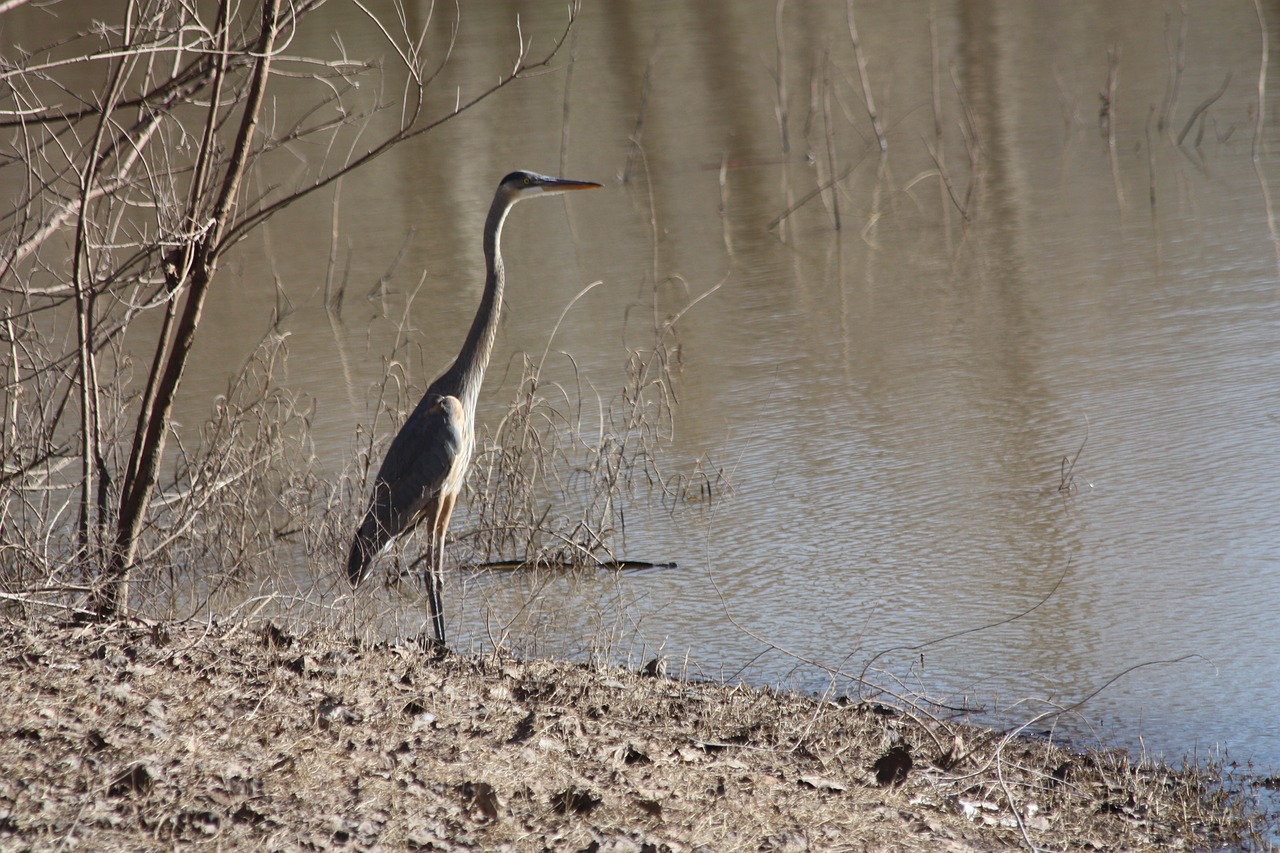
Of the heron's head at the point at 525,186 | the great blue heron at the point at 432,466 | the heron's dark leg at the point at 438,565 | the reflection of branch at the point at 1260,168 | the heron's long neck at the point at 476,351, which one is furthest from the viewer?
the reflection of branch at the point at 1260,168

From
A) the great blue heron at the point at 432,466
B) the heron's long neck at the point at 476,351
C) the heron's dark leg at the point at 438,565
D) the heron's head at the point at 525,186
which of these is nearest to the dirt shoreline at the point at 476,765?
the heron's dark leg at the point at 438,565

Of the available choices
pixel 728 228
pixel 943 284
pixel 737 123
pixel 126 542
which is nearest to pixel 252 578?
pixel 126 542

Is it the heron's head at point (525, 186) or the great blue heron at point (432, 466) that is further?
the heron's head at point (525, 186)

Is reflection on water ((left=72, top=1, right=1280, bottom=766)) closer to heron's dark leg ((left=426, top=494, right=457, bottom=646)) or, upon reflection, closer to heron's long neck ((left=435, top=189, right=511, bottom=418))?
heron's dark leg ((left=426, top=494, right=457, bottom=646))

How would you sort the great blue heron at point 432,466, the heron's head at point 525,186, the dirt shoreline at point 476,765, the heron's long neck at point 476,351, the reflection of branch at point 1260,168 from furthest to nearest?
the reflection of branch at point 1260,168, the heron's head at point 525,186, the heron's long neck at point 476,351, the great blue heron at point 432,466, the dirt shoreline at point 476,765

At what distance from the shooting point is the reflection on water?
5.70m

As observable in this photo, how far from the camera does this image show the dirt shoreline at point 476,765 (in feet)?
10.4

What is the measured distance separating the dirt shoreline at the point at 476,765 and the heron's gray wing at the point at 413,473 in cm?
123

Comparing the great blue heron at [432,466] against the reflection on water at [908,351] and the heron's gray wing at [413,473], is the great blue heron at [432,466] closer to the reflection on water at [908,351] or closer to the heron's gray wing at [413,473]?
the heron's gray wing at [413,473]

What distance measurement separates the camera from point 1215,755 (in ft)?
14.6

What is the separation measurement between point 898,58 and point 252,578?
17552mm

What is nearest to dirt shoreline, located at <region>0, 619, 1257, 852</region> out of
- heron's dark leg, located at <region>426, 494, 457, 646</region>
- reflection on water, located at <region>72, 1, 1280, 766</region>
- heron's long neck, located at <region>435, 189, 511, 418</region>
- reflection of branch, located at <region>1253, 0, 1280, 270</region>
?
reflection on water, located at <region>72, 1, 1280, 766</region>

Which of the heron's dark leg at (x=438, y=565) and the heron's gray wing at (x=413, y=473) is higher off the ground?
the heron's gray wing at (x=413, y=473)

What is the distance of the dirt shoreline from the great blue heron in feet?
4.02
